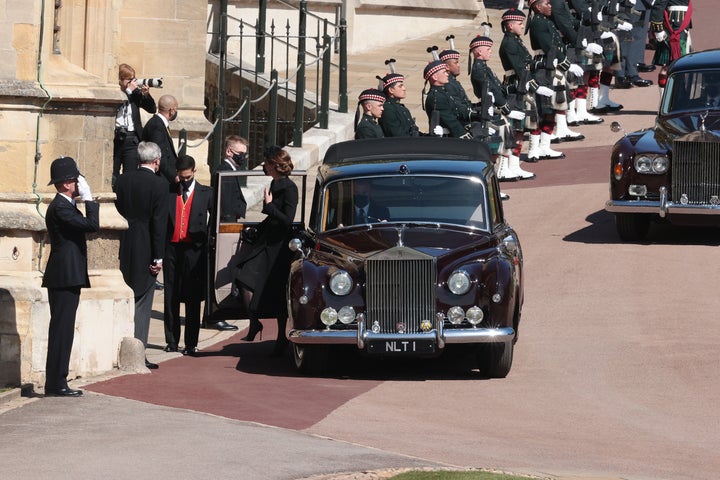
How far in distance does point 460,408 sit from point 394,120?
7455 mm

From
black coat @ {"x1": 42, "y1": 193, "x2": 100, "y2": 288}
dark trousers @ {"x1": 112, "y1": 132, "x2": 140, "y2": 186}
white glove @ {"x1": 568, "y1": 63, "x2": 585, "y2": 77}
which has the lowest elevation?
black coat @ {"x1": 42, "y1": 193, "x2": 100, "y2": 288}

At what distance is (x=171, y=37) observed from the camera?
79.7 feet

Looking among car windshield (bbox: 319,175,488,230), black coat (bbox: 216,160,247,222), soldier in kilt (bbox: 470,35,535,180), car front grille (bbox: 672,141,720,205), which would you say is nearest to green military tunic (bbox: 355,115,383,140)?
black coat (bbox: 216,160,247,222)

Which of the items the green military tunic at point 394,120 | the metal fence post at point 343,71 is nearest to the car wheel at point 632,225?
the green military tunic at point 394,120

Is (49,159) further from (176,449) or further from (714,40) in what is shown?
(714,40)

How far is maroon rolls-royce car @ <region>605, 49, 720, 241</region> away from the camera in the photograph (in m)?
19.4

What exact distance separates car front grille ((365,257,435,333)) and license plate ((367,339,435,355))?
0.12 metres

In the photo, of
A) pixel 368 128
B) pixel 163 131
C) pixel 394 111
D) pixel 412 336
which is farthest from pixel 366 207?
pixel 394 111

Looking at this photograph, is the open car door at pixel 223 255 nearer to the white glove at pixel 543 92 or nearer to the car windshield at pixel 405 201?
the car windshield at pixel 405 201

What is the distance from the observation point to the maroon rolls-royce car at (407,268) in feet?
46.9

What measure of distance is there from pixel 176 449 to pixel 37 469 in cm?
100

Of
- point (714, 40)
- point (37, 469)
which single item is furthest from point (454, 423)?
point (714, 40)

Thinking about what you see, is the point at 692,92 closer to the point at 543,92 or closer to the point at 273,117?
the point at 543,92

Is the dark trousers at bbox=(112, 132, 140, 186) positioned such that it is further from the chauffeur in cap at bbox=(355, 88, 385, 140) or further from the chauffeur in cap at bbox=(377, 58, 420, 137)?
the chauffeur in cap at bbox=(377, 58, 420, 137)
